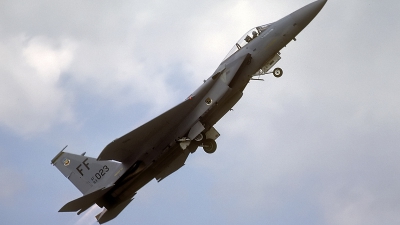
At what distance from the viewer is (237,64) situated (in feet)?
67.6

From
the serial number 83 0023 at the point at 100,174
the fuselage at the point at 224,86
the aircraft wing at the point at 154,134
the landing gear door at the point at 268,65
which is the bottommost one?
the landing gear door at the point at 268,65

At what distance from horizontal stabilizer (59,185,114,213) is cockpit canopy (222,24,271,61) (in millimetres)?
7240

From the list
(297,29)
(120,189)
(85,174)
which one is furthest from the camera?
(85,174)

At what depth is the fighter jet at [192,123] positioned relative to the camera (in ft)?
67.5

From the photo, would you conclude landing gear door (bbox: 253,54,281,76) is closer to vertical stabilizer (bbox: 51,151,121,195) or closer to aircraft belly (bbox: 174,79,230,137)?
aircraft belly (bbox: 174,79,230,137)

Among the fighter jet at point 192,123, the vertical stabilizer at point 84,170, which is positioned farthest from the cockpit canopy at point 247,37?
the vertical stabilizer at point 84,170

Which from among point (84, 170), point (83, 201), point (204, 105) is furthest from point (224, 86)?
point (84, 170)

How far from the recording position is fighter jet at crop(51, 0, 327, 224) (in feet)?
67.5

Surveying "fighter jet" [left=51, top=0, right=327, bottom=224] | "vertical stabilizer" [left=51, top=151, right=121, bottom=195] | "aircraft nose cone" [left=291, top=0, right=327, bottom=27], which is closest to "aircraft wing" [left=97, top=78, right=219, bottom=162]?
"fighter jet" [left=51, top=0, right=327, bottom=224]

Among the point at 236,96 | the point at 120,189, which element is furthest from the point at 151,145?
the point at 236,96

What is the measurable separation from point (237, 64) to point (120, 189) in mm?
6858

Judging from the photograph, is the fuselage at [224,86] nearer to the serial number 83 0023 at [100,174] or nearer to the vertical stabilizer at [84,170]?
the vertical stabilizer at [84,170]

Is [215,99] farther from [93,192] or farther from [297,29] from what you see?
[93,192]

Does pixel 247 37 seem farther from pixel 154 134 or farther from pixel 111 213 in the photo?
pixel 111 213
